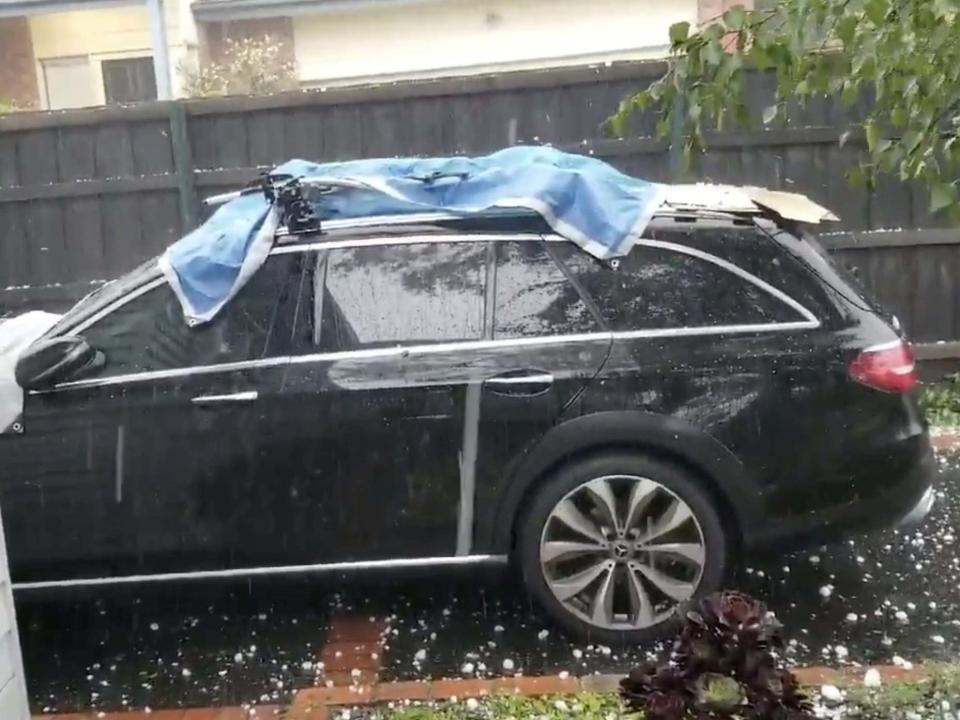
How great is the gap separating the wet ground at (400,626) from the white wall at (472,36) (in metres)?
8.90

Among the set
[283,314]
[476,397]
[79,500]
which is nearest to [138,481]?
[79,500]

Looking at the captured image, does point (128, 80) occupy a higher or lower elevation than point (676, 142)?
higher

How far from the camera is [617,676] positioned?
397 centimetres

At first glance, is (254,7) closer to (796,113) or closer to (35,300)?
(35,300)

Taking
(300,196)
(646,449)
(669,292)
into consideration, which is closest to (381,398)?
(300,196)

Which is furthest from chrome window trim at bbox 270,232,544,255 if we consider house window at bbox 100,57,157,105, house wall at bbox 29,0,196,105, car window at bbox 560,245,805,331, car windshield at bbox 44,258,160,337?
house window at bbox 100,57,157,105

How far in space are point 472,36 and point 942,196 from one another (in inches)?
408

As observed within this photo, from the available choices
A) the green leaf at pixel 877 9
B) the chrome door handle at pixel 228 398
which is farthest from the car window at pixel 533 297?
the green leaf at pixel 877 9

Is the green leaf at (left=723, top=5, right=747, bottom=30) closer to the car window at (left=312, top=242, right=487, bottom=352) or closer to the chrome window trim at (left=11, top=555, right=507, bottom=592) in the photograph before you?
the car window at (left=312, top=242, right=487, bottom=352)

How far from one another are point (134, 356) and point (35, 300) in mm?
3655

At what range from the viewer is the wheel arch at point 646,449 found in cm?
409

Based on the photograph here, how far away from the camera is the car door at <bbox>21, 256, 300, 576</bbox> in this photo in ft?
13.7

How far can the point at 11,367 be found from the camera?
4324mm

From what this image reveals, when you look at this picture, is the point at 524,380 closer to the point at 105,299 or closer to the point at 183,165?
the point at 105,299
